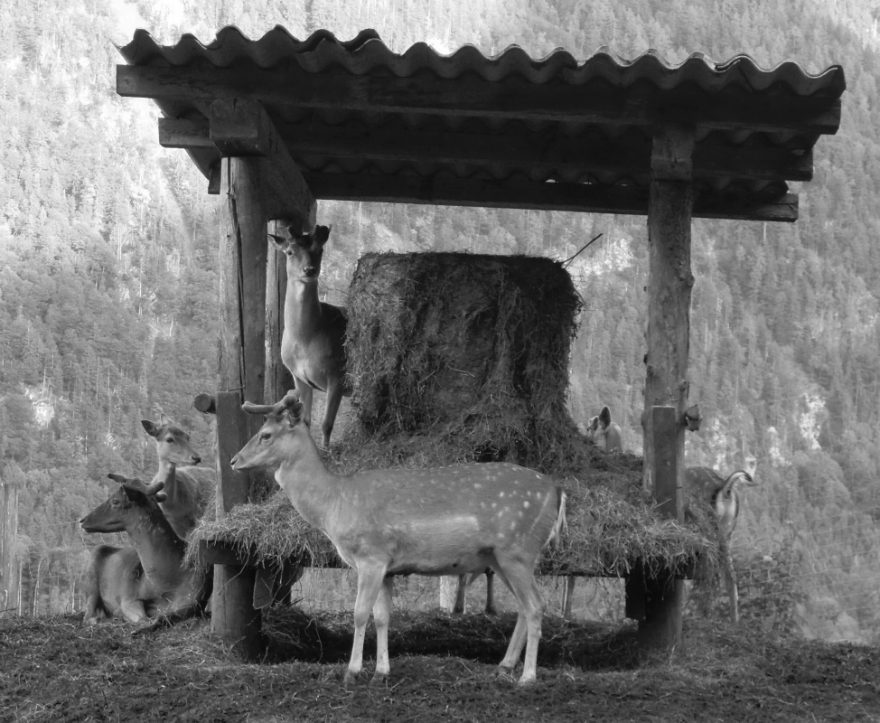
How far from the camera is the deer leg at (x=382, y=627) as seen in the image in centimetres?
838

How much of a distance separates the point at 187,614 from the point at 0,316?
297 feet

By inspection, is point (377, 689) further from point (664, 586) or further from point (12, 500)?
point (12, 500)

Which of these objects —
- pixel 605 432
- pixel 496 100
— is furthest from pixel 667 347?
pixel 605 432

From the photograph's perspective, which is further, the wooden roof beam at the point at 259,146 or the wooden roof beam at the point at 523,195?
the wooden roof beam at the point at 523,195

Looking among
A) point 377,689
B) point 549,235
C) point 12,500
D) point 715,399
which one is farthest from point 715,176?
point 715,399

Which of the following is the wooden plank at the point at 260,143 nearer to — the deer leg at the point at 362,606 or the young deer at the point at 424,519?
the young deer at the point at 424,519

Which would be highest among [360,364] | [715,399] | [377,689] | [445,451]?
[715,399]

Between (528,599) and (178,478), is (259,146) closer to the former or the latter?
(528,599)

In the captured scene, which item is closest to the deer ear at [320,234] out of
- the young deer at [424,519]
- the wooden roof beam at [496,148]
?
the wooden roof beam at [496,148]

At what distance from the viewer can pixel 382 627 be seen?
8.70m

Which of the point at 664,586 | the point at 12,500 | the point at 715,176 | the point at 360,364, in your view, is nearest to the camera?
the point at 664,586

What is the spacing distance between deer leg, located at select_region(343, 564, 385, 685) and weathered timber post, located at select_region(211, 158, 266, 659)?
1429 mm

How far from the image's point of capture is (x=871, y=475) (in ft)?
320

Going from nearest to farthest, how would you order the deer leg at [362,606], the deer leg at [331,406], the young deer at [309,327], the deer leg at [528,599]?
the deer leg at [362,606], the deer leg at [528,599], the deer leg at [331,406], the young deer at [309,327]
